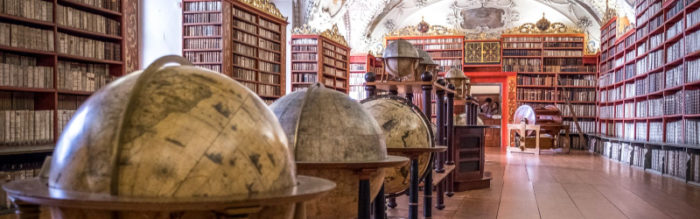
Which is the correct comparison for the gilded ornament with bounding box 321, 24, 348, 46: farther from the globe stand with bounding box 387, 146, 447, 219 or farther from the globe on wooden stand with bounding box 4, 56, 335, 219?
the globe on wooden stand with bounding box 4, 56, 335, 219

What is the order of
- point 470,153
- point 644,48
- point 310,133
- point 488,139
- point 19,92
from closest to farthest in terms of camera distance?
point 310,133 → point 19,92 → point 470,153 → point 644,48 → point 488,139

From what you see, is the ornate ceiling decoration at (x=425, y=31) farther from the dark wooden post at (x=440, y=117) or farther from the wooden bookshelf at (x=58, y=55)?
the dark wooden post at (x=440, y=117)

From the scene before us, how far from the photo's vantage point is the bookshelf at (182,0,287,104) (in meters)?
10.1

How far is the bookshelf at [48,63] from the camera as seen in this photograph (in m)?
5.60

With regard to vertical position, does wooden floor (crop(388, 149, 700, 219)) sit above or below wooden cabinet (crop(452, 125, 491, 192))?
below

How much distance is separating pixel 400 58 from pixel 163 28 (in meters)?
6.40

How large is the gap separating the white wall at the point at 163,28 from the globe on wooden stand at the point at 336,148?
8339 mm

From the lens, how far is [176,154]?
136cm

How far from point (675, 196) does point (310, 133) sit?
566cm

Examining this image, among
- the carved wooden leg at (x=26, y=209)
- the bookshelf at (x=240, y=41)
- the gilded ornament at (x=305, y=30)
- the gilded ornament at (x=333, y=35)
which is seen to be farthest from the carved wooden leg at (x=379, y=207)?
the gilded ornament at (x=333, y=35)

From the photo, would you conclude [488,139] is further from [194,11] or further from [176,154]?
[176,154]

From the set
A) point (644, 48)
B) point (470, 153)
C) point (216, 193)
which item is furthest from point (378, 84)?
point (644, 48)

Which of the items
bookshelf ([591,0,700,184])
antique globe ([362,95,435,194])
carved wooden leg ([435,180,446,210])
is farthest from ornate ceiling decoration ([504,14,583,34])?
antique globe ([362,95,435,194])

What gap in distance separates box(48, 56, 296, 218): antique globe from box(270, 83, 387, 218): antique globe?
0.84 meters
